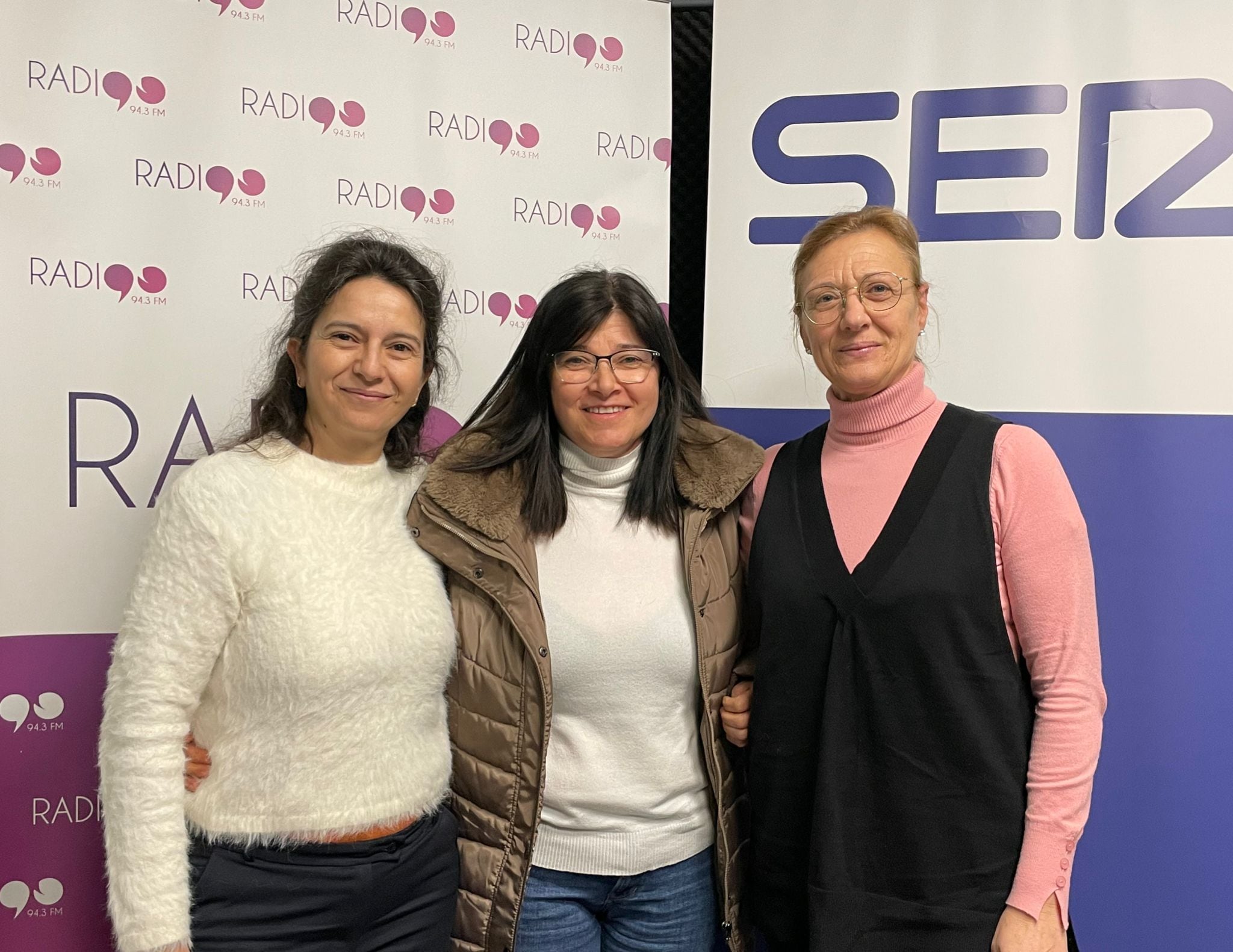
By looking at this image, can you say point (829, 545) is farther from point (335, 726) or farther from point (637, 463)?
point (335, 726)

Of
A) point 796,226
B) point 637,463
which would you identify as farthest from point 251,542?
point 796,226

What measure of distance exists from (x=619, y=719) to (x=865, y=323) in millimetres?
820

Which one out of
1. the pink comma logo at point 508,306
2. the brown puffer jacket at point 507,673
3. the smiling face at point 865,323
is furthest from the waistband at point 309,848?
the pink comma logo at point 508,306

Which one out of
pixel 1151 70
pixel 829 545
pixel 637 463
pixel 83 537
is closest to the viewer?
pixel 829 545

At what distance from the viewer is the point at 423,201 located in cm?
232

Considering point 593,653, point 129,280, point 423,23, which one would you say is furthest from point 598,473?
point 423,23

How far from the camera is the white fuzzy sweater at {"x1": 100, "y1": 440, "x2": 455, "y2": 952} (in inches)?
57.2

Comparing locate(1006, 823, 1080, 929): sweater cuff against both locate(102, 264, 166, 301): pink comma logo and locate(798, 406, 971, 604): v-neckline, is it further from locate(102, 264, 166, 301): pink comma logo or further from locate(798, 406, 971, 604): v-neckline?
locate(102, 264, 166, 301): pink comma logo

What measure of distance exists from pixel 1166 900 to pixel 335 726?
200cm

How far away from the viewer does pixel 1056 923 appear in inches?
58.2

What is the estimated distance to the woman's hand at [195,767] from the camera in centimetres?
155

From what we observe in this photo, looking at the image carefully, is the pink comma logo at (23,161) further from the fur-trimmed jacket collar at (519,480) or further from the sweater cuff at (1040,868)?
the sweater cuff at (1040,868)

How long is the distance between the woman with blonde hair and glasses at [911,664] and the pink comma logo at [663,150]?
944 millimetres

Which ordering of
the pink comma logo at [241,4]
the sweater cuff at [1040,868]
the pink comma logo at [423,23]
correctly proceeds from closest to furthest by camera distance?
the sweater cuff at [1040,868] < the pink comma logo at [241,4] < the pink comma logo at [423,23]
